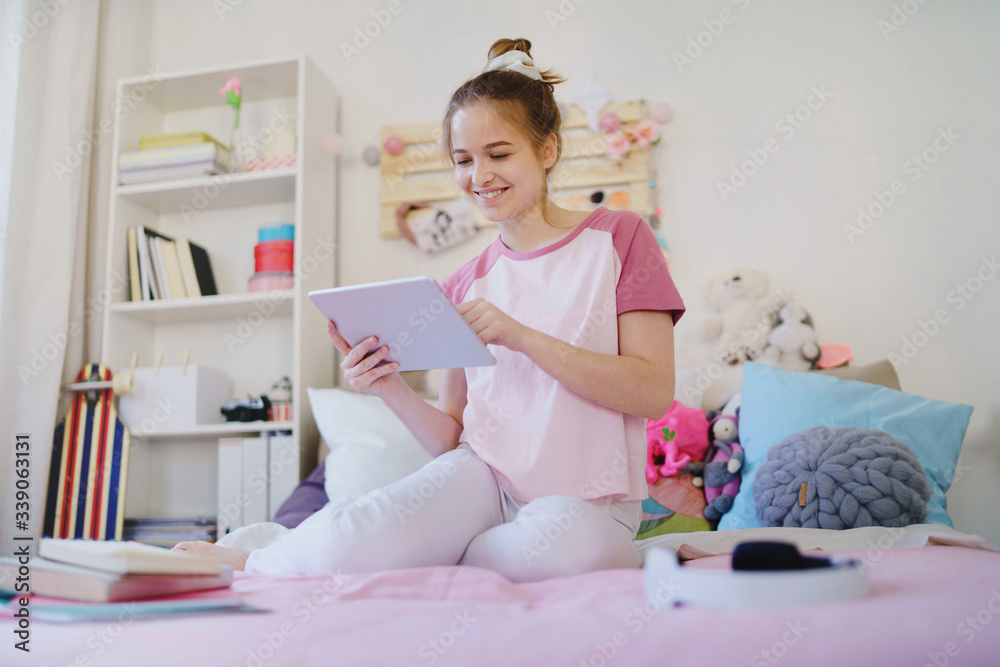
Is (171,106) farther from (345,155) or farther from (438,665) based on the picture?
(438,665)

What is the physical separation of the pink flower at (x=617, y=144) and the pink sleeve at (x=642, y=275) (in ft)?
3.56

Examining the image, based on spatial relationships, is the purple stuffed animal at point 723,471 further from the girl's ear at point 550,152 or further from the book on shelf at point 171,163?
the book on shelf at point 171,163

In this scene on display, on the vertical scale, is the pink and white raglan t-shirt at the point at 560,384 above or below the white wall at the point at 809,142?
below

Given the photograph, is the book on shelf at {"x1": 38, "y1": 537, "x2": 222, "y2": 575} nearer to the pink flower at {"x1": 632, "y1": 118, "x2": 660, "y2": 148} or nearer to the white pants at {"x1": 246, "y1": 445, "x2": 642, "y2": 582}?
the white pants at {"x1": 246, "y1": 445, "x2": 642, "y2": 582}

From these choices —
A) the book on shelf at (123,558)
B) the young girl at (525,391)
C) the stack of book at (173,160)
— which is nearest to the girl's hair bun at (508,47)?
the young girl at (525,391)

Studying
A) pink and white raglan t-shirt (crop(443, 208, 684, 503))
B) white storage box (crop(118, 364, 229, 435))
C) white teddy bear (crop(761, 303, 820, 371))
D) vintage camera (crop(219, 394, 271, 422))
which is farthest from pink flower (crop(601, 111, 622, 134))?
white storage box (crop(118, 364, 229, 435))

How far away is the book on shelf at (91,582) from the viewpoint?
63cm

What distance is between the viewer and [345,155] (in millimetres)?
2482

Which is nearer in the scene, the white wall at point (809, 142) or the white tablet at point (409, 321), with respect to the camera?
the white tablet at point (409, 321)

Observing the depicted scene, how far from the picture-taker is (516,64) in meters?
1.27

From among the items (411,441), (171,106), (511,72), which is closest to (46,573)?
(511,72)

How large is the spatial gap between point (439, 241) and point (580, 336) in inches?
49.3

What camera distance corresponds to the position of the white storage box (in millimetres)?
2137

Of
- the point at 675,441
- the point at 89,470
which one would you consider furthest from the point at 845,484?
the point at 89,470
